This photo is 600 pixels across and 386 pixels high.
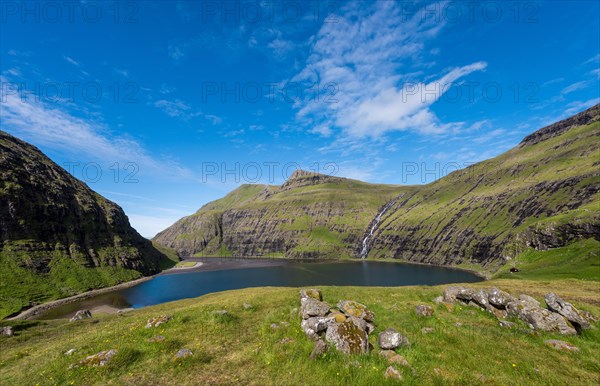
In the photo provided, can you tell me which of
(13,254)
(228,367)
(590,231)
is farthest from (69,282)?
(590,231)

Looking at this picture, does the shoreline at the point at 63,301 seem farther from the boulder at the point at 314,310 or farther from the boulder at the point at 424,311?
the boulder at the point at 424,311

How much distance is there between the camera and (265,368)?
1627cm

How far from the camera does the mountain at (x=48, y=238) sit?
113000mm

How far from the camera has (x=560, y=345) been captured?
1856cm

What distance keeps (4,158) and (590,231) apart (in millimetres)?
282717

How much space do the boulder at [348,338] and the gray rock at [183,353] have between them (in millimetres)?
9470

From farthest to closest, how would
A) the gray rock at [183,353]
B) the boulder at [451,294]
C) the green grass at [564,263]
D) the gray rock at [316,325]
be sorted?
the green grass at [564,263]
the boulder at [451,294]
the gray rock at [316,325]
the gray rock at [183,353]

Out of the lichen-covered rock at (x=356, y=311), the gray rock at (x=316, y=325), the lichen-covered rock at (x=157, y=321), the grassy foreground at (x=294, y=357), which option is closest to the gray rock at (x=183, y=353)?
the grassy foreground at (x=294, y=357)

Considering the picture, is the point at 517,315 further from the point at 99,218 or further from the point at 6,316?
the point at 99,218

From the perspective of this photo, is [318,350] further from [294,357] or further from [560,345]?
[560,345]

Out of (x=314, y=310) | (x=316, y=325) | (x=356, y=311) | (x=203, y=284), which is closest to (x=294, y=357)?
(x=316, y=325)

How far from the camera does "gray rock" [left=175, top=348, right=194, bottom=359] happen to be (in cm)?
1794

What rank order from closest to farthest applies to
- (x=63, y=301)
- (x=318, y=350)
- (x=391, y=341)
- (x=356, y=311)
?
(x=318, y=350) < (x=391, y=341) < (x=356, y=311) < (x=63, y=301)

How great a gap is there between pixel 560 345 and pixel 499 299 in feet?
24.8
